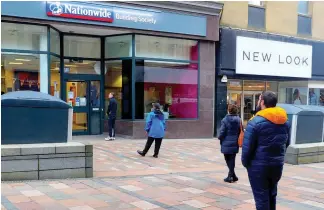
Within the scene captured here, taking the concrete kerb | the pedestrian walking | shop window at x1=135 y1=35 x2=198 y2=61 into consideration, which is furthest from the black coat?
the concrete kerb

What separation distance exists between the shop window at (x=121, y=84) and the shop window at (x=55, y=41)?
202cm

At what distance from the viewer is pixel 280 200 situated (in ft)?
19.2

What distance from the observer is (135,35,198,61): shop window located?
44.2 ft

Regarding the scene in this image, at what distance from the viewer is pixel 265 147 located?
4.12 metres

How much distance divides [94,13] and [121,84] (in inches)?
115

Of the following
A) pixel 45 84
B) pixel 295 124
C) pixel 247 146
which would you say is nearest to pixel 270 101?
pixel 247 146

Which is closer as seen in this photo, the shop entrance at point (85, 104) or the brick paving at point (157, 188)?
the brick paving at point (157, 188)

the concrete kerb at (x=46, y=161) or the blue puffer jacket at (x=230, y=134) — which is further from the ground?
the blue puffer jacket at (x=230, y=134)

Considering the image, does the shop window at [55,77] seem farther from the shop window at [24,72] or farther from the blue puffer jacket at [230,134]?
the blue puffer jacket at [230,134]

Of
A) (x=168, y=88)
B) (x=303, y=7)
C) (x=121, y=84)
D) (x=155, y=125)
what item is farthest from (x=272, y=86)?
(x=155, y=125)

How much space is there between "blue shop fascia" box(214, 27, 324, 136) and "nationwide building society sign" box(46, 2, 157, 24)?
148 inches

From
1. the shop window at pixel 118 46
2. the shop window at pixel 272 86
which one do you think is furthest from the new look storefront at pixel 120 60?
the shop window at pixel 272 86

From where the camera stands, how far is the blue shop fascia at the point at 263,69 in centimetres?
1511

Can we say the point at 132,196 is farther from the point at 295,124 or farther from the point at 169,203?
the point at 295,124
